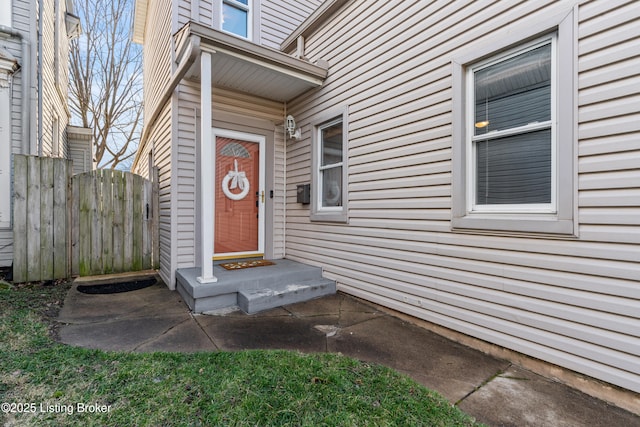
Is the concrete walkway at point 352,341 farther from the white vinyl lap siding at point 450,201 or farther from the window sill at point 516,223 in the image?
the window sill at point 516,223

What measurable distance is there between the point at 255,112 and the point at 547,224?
4.34 metres

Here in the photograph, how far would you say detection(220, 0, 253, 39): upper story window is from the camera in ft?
16.4

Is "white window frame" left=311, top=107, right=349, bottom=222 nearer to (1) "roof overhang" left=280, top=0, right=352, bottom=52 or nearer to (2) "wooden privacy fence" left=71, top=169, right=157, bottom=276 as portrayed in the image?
(1) "roof overhang" left=280, top=0, right=352, bottom=52

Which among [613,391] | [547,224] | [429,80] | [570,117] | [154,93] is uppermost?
[154,93]

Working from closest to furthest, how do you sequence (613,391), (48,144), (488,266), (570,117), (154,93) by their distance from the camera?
(613,391) < (570,117) < (488,266) < (154,93) < (48,144)

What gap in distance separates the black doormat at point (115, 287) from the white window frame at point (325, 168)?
2.75 metres

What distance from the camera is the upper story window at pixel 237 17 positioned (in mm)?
5012

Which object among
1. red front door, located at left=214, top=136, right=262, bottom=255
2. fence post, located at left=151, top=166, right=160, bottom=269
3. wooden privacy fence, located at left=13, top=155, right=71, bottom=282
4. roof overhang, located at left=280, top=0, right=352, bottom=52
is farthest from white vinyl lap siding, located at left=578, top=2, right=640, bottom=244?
wooden privacy fence, located at left=13, top=155, right=71, bottom=282

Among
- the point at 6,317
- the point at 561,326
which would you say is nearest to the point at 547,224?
the point at 561,326

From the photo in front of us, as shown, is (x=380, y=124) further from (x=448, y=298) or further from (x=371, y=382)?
(x=371, y=382)

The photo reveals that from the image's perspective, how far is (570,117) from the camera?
2107mm

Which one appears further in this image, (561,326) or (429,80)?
(429,80)

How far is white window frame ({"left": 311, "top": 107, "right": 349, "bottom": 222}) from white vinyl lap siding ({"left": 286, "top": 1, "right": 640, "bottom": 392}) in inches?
5.1

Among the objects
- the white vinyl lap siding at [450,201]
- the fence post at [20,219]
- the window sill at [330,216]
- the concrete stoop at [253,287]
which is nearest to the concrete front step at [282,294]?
the concrete stoop at [253,287]
